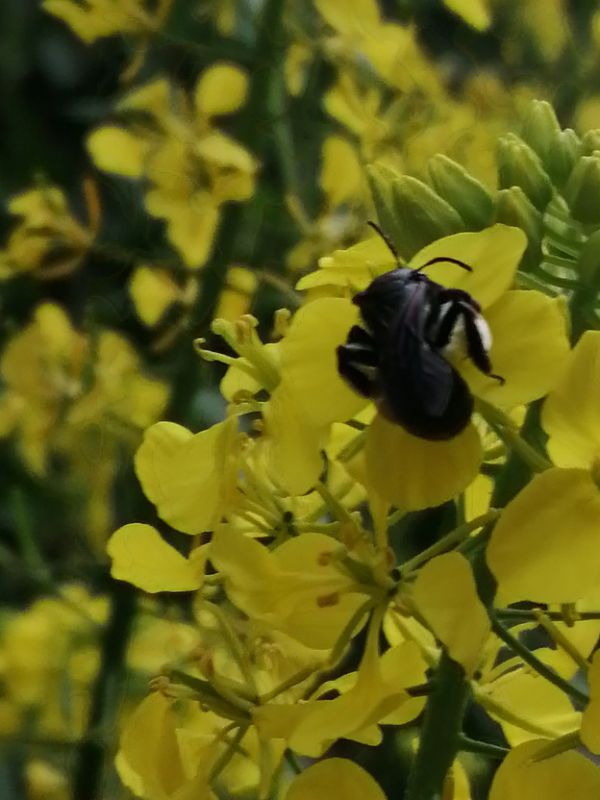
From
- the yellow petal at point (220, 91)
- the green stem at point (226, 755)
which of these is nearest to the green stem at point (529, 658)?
the green stem at point (226, 755)

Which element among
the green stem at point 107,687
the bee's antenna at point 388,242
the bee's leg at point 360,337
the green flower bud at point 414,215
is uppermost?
the green flower bud at point 414,215

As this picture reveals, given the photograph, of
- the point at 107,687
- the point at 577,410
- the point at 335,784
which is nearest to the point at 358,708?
the point at 335,784

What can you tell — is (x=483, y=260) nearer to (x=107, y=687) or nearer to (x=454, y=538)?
(x=454, y=538)

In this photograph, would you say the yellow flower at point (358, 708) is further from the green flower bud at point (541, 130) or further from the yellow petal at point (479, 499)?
the green flower bud at point (541, 130)

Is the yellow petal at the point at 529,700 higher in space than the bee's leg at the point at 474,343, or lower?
lower

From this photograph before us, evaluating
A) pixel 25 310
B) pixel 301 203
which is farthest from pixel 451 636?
pixel 25 310

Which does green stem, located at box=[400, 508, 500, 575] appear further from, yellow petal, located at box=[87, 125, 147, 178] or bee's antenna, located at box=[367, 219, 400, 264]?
yellow petal, located at box=[87, 125, 147, 178]

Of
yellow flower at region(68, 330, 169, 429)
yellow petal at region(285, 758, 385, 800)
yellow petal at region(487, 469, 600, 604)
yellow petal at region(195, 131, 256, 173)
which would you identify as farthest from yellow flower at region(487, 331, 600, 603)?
yellow flower at region(68, 330, 169, 429)

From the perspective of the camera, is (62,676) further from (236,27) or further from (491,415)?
(491,415)

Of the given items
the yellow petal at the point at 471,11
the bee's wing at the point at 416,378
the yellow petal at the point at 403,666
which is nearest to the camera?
the bee's wing at the point at 416,378
